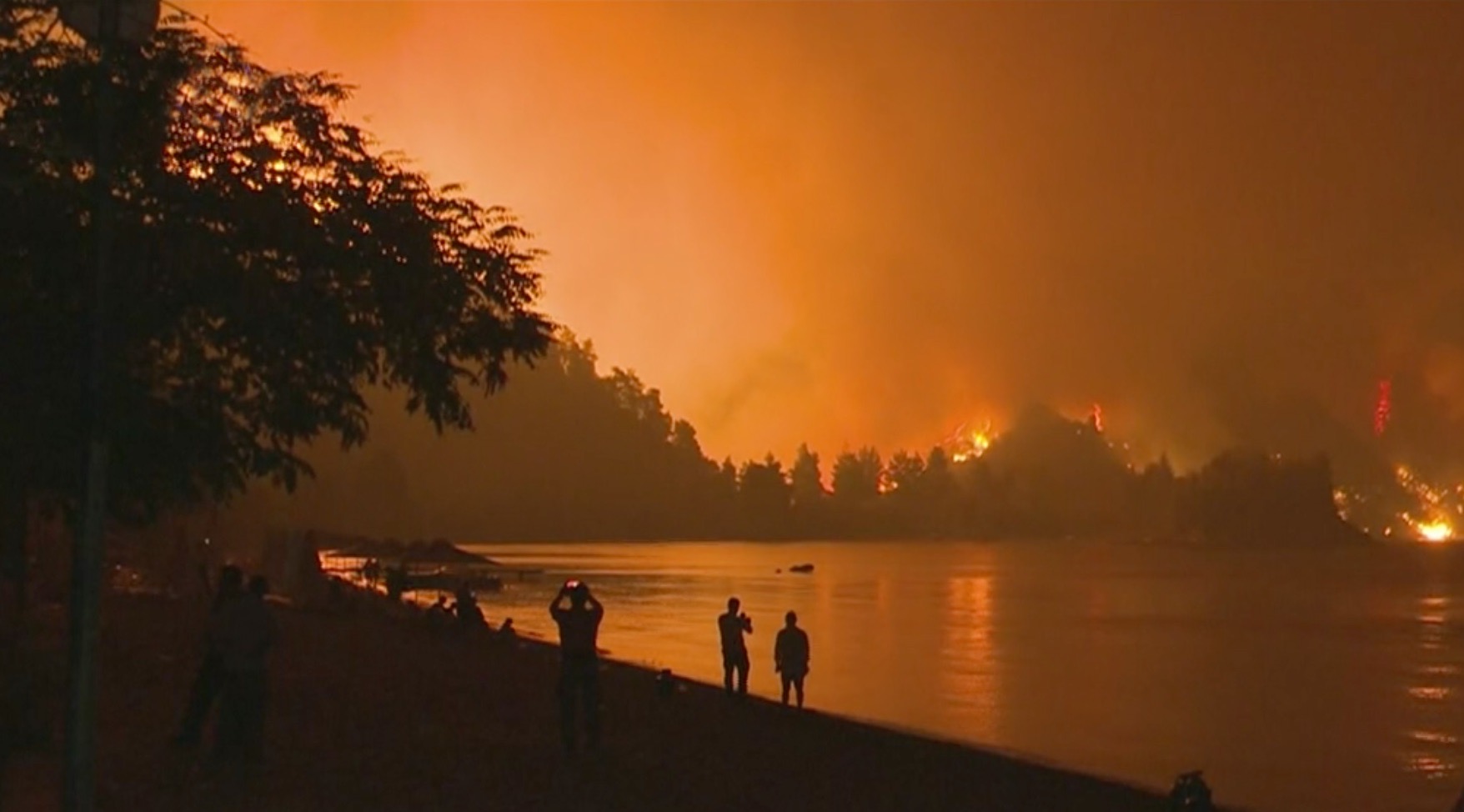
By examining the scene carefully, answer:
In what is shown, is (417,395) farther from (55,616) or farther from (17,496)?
(55,616)

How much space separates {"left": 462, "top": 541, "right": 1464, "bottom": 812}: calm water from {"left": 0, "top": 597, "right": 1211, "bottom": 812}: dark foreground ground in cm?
1070

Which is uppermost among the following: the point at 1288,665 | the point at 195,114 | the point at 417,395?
the point at 195,114

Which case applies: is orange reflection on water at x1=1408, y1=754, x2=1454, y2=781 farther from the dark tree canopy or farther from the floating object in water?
the dark tree canopy

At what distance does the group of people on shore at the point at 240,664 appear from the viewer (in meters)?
15.6

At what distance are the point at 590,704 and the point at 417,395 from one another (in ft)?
13.8

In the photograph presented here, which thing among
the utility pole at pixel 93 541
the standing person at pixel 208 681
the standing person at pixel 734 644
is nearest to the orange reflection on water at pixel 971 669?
the standing person at pixel 734 644

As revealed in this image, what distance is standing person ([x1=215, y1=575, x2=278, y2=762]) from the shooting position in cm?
1556

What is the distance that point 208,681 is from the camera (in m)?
16.5

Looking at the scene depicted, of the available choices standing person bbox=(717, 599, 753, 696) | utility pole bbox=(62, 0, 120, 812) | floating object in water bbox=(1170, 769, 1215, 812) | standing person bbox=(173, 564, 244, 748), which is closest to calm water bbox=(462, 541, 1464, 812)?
standing person bbox=(717, 599, 753, 696)

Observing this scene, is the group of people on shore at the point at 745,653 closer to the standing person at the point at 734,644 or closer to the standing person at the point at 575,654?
→ the standing person at the point at 734,644

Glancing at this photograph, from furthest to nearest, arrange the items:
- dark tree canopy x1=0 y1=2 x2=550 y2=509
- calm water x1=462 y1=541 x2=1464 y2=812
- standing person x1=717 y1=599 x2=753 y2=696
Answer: calm water x1=462 y1=541 x2=1464 y2=812 → standing person x1=717 y1=599 x2=753 y2=696 → dark tree canopy x1=0 y1=2 x2=550 y2=509

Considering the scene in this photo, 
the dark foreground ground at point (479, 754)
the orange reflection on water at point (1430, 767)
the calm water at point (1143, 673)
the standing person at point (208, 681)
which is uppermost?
the standing person at point (208, 681)

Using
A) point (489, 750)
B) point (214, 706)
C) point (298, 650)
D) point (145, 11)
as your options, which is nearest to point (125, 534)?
point (298, 650)

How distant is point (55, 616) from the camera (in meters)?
27.3
